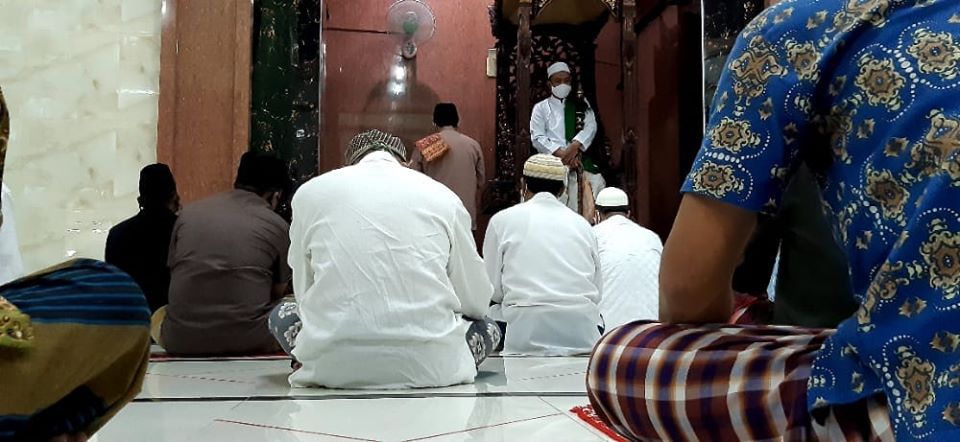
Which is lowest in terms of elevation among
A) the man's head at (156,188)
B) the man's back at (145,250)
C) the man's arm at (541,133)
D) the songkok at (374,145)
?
the man's back at (145,250)

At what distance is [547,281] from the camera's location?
435 cm

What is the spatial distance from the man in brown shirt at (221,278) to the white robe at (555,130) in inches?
140

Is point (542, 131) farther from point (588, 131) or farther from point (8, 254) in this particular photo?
point (8, 254)

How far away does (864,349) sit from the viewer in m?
0.99

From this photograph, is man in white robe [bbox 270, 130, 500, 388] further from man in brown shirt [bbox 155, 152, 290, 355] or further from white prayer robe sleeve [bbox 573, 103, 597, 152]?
white prayer robe sleeve [bbox 573, 103, 597, 152]

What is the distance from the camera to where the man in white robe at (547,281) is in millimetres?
4328

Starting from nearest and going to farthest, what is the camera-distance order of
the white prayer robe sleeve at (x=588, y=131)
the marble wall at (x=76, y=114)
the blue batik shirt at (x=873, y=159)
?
the blue batik shirt at (x=873, y=159)
the marble wall at (x=76, y=114)
the white prayer robe sleeve at (x=588, y=131)

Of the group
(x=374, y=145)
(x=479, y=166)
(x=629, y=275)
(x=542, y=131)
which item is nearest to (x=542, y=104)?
(x=542, y=131)

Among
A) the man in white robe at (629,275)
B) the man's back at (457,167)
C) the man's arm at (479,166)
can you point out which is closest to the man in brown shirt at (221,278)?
the man in white robe at (629,275)

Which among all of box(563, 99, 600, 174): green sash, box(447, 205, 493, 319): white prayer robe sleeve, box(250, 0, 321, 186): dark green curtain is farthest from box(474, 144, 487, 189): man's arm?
box(447, 205, 493, 319): white prayer robe sleeve

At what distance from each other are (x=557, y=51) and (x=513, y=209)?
425cm

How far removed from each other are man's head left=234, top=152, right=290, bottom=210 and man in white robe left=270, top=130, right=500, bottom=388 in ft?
5.10

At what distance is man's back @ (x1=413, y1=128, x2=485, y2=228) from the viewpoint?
7172 mm

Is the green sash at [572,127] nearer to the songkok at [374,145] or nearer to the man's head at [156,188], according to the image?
the man's head at [156,188]
